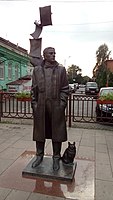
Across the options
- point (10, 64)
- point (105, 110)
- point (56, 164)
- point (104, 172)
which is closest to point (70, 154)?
point (56, 164)

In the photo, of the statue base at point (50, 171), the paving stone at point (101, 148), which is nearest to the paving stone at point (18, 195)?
the statue base at point (50, 171)

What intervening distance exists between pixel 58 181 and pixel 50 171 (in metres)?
0.26

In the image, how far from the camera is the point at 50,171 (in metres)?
3.90

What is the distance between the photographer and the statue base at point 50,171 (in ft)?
12.3

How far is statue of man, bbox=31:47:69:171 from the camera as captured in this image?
12.4ft

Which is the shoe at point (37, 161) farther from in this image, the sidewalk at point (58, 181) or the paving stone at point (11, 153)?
the paving stone at point (11, 153)

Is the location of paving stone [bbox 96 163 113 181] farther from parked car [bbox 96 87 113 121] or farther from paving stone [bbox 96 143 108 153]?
parked car [bbox 96 87 113 121]

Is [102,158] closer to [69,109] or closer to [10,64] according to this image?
[69,109]

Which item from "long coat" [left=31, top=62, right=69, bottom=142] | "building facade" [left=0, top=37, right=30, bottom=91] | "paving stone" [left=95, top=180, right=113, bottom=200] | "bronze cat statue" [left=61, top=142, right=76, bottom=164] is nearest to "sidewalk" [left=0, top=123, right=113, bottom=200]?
"paving stone" [left=95, top=180, right=113, bottom=200]

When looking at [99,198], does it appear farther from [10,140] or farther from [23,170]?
[10,140]

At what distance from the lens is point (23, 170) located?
12.9 feet

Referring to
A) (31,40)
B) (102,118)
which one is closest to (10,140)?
(31,40)

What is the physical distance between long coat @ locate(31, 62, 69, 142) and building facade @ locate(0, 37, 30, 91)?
13826mm

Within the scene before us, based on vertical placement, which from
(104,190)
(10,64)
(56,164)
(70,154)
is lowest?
(104,190)
